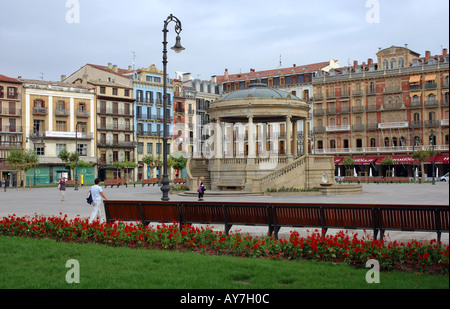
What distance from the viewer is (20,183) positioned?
2542 inches

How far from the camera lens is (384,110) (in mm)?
73250

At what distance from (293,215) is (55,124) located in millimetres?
63097

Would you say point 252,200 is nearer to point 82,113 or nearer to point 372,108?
point 82,113

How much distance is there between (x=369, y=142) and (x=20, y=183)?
152ft

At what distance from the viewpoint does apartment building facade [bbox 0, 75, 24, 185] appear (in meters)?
65.6

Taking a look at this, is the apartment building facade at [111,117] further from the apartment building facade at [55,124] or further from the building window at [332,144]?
the building window at [332,144]

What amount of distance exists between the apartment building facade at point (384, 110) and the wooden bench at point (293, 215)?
5715 centimetres

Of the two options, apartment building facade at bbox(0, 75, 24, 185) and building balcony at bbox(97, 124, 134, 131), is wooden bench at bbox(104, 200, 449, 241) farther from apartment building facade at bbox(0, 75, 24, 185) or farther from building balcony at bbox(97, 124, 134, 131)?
building balcony at bbox(97, 124, 134, 131)

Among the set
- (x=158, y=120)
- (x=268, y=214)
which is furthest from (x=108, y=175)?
(x=268, y=214)

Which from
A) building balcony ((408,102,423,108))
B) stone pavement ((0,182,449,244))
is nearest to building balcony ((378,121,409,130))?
building balcony ((408,102,423,108))

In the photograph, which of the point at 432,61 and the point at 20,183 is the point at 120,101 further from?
the point at 432,61

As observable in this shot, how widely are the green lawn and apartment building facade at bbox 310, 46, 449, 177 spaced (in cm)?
6062

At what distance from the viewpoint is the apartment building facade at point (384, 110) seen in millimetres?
69375

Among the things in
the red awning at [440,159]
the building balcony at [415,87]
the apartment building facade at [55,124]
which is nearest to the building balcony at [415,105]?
the building balcony at [415,87]
